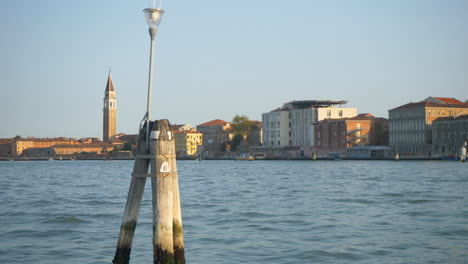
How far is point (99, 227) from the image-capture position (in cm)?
1521

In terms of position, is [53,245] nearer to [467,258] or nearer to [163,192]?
[163,192]

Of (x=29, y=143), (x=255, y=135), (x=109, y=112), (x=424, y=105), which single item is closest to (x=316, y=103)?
(x=255, y=135)

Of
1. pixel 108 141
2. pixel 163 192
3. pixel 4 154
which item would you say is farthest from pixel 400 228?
pixel 4 154

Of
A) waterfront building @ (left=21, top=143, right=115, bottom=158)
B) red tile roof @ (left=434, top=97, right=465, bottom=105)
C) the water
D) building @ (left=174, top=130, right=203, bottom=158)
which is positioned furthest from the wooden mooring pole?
waterfront building @ (left=21, top=143, right=115, bottom=158)

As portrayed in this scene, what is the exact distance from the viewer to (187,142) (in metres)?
137

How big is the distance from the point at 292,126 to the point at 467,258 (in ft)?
328

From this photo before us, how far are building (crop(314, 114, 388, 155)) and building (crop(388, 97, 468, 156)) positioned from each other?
229 inches

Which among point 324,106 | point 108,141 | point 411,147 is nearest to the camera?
point 411,147

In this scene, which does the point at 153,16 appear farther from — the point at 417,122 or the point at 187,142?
the point at 187,142

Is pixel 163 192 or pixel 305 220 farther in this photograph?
pixel 305 220

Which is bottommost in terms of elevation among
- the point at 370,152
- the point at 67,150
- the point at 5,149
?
the point at 370,152

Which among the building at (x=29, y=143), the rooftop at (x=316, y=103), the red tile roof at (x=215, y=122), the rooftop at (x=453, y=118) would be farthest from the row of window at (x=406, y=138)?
the building at (x=29, y=143)

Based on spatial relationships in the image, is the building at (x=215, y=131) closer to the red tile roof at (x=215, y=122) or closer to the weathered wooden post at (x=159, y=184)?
the red tile roof at (x=215, y=122)

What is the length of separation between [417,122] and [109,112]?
3562 inches
